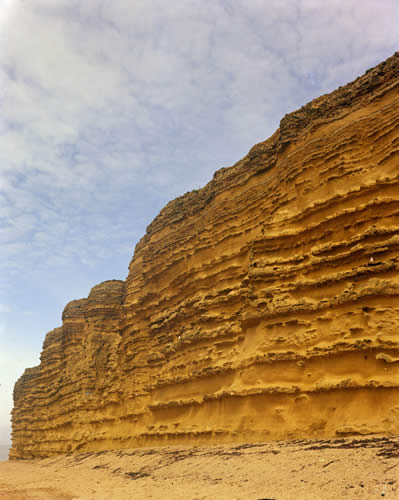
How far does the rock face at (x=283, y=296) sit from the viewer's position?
9648 mm

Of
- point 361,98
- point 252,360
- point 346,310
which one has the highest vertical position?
point 361,98

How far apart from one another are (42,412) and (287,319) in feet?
80.6

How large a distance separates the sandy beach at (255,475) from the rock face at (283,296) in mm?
999

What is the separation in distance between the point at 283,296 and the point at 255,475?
5.09 metres

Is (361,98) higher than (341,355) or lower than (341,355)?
higher

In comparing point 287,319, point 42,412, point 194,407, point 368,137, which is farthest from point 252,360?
point 42,412

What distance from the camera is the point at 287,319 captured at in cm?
1145

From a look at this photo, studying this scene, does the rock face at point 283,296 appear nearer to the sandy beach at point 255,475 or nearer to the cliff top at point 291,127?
the cliff top at point 291,127

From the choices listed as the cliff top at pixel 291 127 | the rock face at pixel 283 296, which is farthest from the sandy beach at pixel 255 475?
the cliff top at pixel 291 127

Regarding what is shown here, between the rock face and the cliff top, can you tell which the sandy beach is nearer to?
the rock face

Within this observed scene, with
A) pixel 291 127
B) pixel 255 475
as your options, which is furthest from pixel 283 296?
pixel 291 127

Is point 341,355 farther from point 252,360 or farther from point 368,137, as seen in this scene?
point 368,137

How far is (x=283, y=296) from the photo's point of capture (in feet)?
39.0

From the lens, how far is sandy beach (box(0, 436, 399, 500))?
19.8 ft
